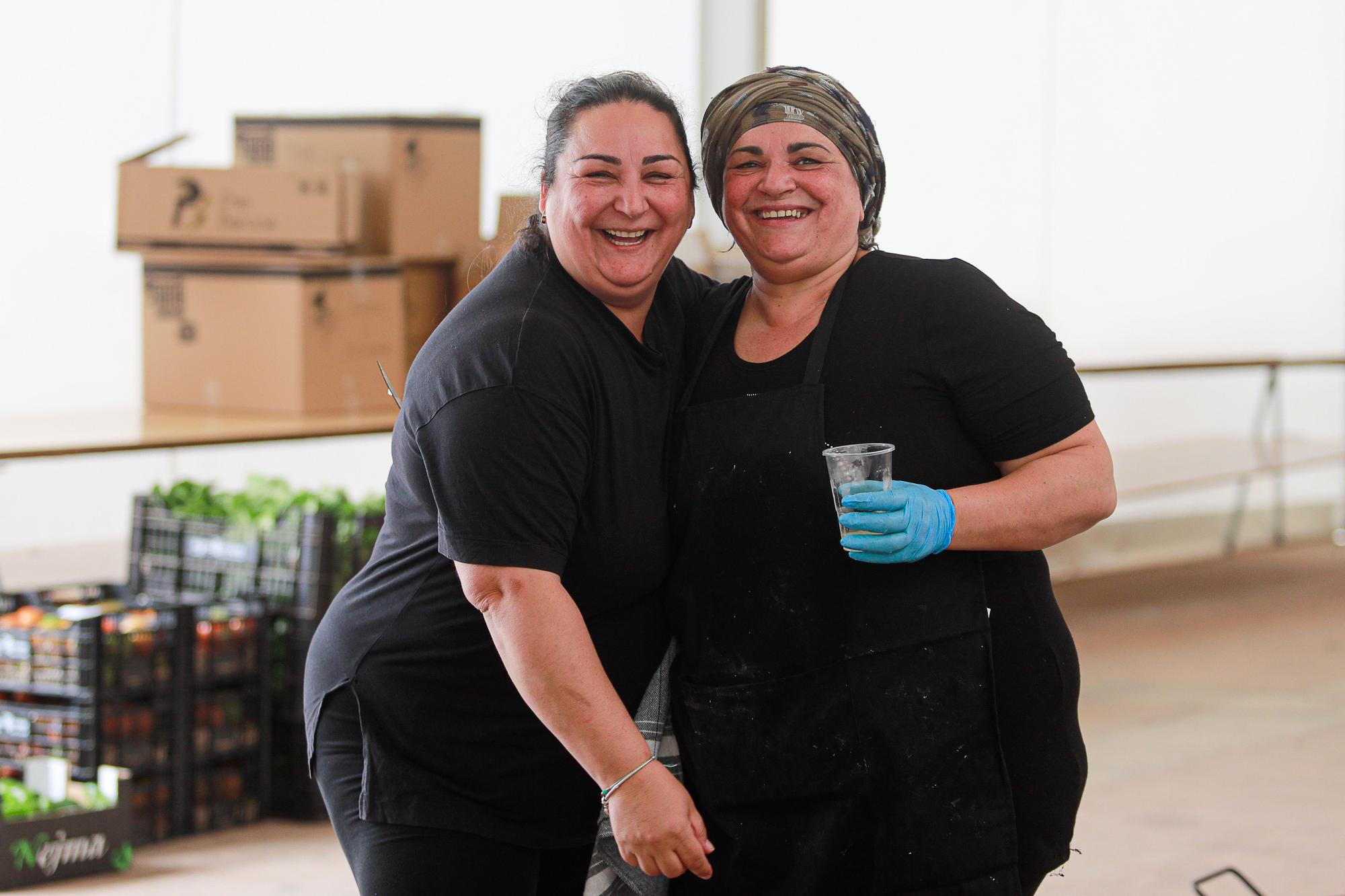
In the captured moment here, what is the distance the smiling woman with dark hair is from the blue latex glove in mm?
282

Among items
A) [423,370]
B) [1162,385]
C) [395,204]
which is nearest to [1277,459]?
[1162,385]

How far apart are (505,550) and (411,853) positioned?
0.46 metres

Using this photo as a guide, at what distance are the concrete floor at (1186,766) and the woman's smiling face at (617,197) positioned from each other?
1616mm

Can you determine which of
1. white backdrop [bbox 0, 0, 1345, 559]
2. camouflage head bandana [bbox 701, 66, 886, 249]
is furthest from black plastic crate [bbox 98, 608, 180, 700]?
camouflage head bandana [bbox 701, 66, 886, 249]

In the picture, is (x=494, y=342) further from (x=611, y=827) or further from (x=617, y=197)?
(x=611, y=827)

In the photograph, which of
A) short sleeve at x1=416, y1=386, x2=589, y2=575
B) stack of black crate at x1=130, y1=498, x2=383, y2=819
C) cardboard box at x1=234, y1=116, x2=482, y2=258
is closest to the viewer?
short sleeve at x1=416, y1=386, x2=589, y2=575

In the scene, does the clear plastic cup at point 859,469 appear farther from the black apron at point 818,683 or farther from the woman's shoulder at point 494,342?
the woman's shoulder at point 494,342

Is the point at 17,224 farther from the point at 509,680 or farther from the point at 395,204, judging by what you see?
the point at 509,680

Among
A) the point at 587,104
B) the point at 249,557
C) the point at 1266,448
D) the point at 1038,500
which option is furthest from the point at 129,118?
the point at 1266,448

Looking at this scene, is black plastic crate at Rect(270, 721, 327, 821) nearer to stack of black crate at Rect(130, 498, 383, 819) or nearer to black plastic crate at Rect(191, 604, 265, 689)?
stack of black crate at Rect(130, 498, 383, 819)

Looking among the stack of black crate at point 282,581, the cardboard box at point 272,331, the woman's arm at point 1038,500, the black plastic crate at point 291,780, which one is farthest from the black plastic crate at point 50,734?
the woman's arm at point 1038,500

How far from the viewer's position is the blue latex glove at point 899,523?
Answer: 5.48ft

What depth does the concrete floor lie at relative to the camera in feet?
11.3

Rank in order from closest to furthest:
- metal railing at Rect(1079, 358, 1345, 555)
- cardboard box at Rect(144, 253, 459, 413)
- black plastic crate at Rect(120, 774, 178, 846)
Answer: black plastic crate at Rect(120, 774, 178, 846) → cardboard box at Rect(144, 253, 459, 413) → metal railing at Rect(1079, 358, 1345, 555)
